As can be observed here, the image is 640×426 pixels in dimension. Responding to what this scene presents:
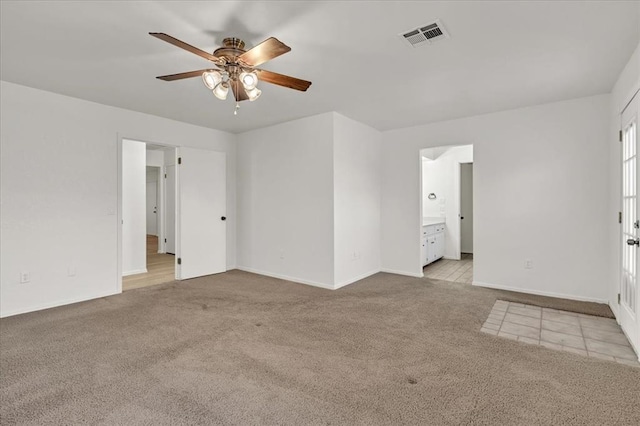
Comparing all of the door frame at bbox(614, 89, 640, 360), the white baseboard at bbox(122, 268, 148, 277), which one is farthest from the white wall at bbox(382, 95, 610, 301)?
the white baseboard at bbox(122, 268, 148, 277)

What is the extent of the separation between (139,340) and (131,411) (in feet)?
3.61

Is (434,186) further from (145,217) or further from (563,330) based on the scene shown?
(145,217)

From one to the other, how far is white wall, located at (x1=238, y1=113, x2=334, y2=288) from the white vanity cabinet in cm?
220

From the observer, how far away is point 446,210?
23.8ft

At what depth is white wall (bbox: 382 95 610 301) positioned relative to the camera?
387cm

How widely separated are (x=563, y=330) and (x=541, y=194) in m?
1.89

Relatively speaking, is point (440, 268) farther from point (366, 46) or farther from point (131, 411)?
point (131, 411)

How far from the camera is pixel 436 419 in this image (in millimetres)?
1750

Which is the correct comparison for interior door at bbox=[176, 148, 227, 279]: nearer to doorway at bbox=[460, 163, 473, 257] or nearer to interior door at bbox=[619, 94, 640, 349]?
interior door at bbox=[619, 94, 640, 349]

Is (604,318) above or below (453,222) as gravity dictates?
below

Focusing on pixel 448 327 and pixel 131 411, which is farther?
pixel 448 327

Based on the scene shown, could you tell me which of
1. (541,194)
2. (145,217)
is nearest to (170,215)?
(145,217)

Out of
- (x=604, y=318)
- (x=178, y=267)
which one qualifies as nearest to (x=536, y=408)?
(x=604, y=318)

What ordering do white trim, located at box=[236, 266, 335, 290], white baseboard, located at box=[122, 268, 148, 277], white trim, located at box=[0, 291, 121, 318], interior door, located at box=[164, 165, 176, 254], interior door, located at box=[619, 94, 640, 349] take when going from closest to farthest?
interior door, located at box=[619, 94, 640, 349] → white trim, located at box=[0, 291, 121, 318] → white trim, located at box=[236, 266, 335, 290] → white baseboard, located at box=[122, 268, 148, 277] → interior door, located at box=[164, 165, 176, 254]
